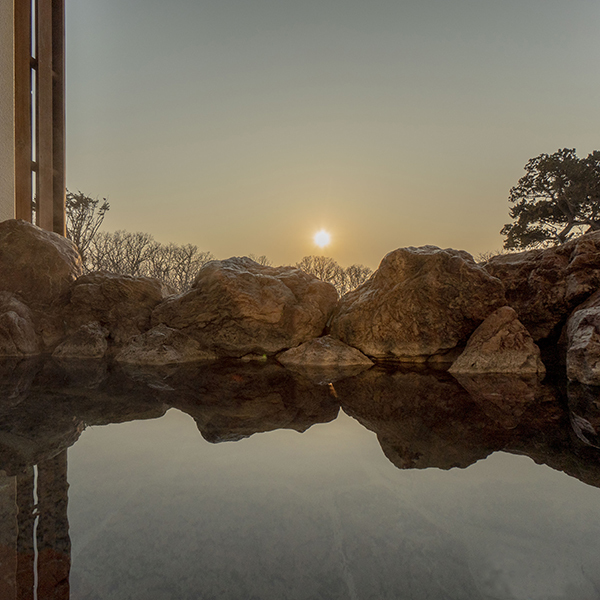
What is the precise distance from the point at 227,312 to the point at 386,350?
10.3 feet

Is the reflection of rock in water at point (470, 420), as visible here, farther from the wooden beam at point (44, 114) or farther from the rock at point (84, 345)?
the wooden beam at point (44, 114)

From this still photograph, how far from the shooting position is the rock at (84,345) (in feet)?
24.2

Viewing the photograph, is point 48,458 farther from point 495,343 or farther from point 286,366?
point 495,343

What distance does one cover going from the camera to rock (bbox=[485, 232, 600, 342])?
652cm

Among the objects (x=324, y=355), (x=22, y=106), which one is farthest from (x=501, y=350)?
(x=22, y=106)

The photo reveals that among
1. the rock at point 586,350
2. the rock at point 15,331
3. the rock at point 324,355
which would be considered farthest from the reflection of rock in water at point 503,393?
the rock at point 15,331

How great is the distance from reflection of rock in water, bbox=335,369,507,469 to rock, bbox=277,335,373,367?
63.7 inches

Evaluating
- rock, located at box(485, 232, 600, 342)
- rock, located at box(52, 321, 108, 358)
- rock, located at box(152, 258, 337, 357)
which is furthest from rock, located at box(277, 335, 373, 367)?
rock, located at box(52, 321, 108, 358)

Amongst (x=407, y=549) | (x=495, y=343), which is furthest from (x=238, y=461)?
(x=495, y=343)

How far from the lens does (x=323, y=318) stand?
803cm

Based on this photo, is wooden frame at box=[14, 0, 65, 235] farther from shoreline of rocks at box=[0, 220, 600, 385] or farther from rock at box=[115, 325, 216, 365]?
rock at box=[115, 325, 216, 365]

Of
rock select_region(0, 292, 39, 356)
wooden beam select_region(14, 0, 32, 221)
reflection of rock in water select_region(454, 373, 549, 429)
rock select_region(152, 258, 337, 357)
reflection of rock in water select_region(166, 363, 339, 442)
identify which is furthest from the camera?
wooden beam select_region(14, 0, 32, 221)

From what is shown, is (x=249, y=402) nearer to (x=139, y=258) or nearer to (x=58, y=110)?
(x=58, y=110)

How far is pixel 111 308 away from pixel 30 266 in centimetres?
197
